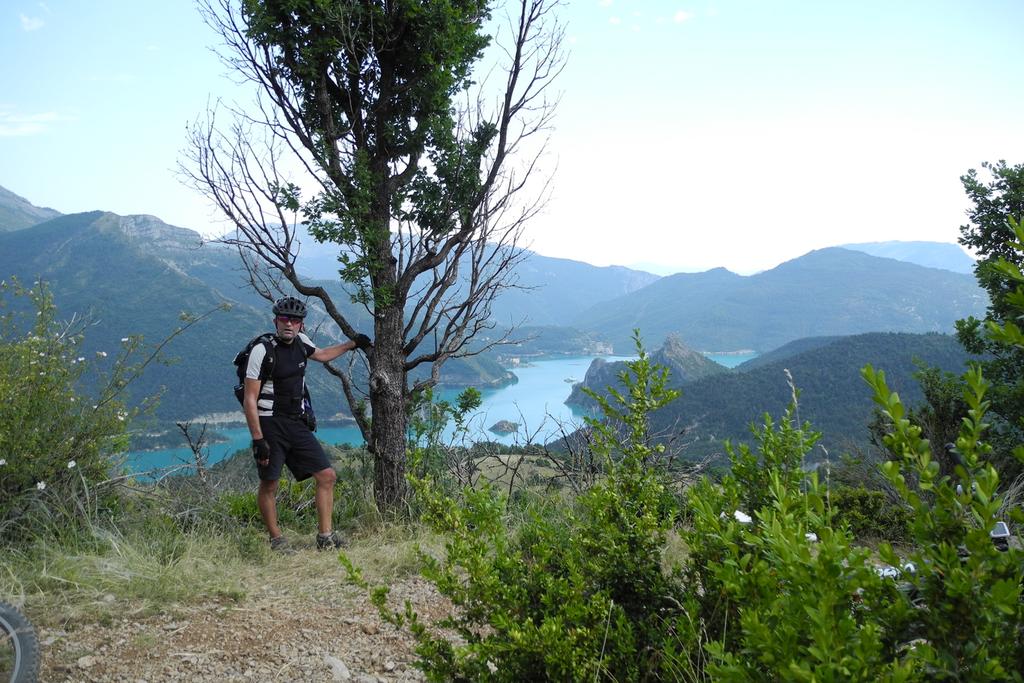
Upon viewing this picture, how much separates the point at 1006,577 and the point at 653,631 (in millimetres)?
1075

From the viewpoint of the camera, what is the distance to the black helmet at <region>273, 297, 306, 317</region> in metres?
4.88

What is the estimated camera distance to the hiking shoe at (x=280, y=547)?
4969 mm

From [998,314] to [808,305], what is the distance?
5536 inches

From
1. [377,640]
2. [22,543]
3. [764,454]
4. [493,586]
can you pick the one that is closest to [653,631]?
[493,586]

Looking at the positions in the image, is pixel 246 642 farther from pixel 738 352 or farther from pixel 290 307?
pixel 738 352

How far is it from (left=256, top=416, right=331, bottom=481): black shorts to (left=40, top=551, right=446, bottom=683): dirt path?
1.08m

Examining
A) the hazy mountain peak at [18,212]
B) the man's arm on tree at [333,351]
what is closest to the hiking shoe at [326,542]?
the man's arm on tree at [333,351]

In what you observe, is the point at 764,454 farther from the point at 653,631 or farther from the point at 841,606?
the point at 841,606

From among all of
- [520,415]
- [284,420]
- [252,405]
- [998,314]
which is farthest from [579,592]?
[998,314]

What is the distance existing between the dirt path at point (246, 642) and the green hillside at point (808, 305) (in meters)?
105

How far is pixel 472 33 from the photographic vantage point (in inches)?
223

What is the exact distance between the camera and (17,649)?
2.80 m

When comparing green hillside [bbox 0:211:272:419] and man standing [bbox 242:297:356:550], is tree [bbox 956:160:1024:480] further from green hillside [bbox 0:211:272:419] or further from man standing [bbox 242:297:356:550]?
green hillside [bbox 0:211:272:419]

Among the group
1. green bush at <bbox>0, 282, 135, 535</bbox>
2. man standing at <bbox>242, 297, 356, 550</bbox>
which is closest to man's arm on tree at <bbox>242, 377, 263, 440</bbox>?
man standing at <bbox>242, 297, 356, 550</bbox>
